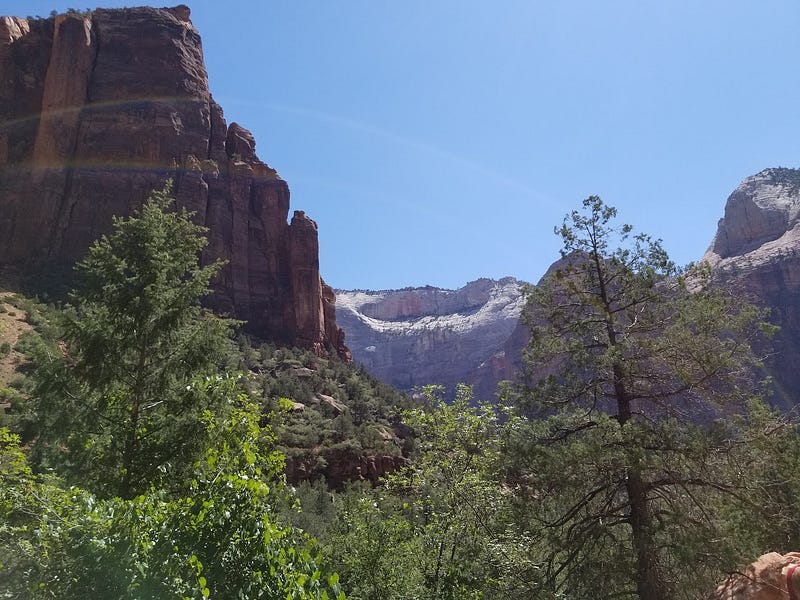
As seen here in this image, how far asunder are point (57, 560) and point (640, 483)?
24.9ft

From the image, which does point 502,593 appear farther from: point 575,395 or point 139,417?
point 139,417

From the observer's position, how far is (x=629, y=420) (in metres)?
Answer: 7.93

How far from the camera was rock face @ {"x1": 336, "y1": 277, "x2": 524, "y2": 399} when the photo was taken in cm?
13450

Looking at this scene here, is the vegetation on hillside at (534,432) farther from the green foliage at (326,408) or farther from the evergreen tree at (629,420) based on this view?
the green foliage at (326,408)

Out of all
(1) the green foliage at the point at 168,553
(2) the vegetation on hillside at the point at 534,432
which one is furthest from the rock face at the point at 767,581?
(1) the green foliage at the point at 168,553

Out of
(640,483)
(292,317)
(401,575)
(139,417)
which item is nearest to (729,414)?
(640,483)

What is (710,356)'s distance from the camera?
815cm

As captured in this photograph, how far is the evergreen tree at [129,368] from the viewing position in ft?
24.0

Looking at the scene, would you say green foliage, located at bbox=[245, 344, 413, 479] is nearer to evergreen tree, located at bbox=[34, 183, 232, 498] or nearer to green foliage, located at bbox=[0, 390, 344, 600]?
evergreen tree, located at bbox=[34, 183, 232, 498]

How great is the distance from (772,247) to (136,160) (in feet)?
296

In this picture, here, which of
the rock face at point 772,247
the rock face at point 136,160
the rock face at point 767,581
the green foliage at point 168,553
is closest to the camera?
the green foliage at point 168,553

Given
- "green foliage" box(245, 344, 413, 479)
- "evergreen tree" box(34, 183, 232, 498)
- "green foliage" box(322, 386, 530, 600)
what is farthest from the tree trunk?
"green foliage" box(245, 344, 413, 479)

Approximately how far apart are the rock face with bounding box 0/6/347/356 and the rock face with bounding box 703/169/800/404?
54.8 metres

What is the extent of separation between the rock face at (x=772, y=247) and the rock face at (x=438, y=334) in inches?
1843
